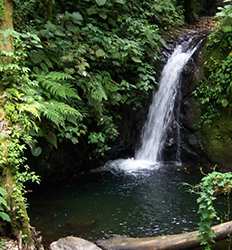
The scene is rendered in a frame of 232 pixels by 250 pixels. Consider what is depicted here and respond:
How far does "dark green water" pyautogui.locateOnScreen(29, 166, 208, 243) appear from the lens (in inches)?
276

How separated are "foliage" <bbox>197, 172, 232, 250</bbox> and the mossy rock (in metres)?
3.96

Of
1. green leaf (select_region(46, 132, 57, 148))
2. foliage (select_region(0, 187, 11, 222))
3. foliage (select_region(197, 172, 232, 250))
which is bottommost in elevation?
foliage (select_region(197, 172, 232, 250))

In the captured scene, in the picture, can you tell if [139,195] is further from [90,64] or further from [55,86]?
[90,64]

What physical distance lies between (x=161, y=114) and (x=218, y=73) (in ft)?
5.28

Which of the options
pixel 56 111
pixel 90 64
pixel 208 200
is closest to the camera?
pixel 208 200

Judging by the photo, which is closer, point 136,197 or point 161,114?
point 136,197

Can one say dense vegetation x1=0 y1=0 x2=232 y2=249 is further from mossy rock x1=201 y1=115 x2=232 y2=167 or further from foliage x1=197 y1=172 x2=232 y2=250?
foliage x1=197 y1=172 x2=232 y2=250

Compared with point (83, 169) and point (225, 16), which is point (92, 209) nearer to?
point (83, 169)

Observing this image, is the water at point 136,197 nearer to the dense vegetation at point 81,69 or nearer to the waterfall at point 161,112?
the waterfall at point 161,112

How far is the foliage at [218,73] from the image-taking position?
32.2 ft

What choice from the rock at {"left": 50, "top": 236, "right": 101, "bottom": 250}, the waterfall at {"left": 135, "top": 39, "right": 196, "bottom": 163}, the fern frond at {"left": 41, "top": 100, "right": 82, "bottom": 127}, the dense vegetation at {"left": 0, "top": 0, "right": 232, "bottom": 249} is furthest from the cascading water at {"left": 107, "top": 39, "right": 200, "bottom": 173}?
the rock at {"left": 50, "top": 236, "right": 101, "bottom": 250}

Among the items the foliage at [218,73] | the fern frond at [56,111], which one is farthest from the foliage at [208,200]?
the foliage at [218,73]

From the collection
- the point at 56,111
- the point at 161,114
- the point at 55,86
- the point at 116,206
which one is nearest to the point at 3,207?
the point at 56,111

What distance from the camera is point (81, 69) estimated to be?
8.58 m
